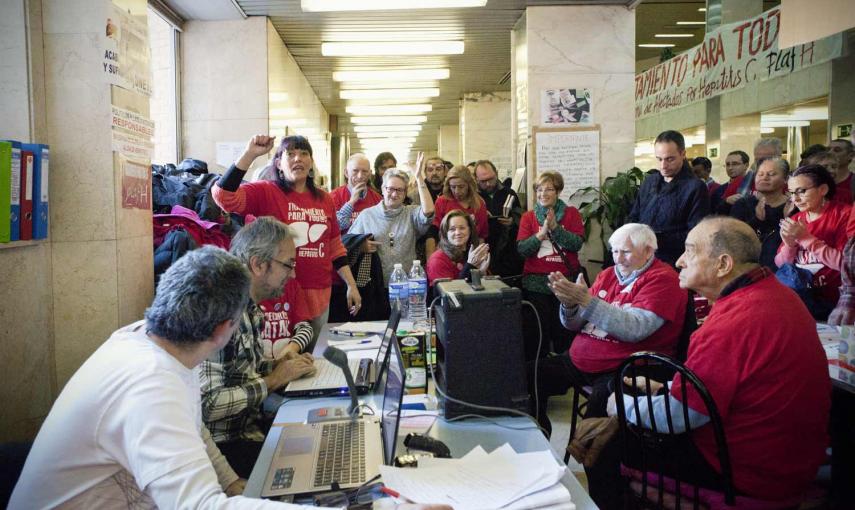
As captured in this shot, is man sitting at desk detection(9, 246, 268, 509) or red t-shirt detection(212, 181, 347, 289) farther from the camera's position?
red t-shirt detection(212, 181, 347, 289)

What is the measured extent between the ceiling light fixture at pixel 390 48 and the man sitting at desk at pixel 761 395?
17.3 feet

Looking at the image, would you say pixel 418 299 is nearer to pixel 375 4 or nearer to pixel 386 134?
pixel 375 4

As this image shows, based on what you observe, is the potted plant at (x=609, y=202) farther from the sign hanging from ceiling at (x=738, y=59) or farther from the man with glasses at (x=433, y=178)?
the sign hanging from ceiling at (x=738, y=59)

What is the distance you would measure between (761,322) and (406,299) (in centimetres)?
194

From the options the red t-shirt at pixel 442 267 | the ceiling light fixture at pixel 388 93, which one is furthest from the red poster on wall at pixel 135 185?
the ceiling light fixture at pixel 388 93

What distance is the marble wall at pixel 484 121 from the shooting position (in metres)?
10.1

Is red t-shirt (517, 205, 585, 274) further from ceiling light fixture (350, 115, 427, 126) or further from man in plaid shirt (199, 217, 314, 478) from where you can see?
ceiling light fixture (350, 115, 427, 126)

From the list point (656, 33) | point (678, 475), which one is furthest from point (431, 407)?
point (656, 33)

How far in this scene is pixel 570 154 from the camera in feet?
18.1

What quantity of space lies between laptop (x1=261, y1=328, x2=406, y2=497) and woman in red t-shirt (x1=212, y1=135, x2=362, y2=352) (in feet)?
5.13

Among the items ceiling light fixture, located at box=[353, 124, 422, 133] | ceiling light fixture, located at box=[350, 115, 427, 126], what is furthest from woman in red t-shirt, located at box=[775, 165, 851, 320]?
ceiling light fixture, located at box=[353, 124, 422, 133]

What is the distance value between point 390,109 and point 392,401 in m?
10.7

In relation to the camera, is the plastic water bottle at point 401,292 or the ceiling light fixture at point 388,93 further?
the ceiling light fixture at point 388,93

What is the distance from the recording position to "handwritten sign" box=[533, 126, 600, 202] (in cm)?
552
